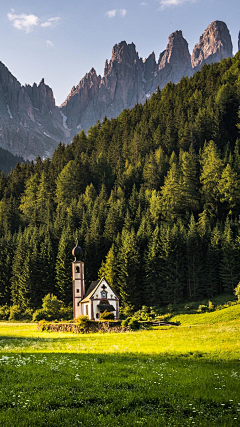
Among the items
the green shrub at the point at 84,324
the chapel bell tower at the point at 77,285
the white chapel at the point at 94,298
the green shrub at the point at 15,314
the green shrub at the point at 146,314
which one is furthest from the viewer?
the green shrub at the point at 15,314

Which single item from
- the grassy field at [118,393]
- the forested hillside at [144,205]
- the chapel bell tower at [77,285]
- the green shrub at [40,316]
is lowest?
the green shrub at [40,316]

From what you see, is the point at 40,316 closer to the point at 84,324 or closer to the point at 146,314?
the point at 146,314

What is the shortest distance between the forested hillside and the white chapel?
213 inches

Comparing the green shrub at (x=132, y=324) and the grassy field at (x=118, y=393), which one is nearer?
the grassy field at (x=118, y=393)

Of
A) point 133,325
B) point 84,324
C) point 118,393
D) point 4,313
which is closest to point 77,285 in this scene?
point 4,313

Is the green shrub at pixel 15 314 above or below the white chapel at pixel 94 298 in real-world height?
below

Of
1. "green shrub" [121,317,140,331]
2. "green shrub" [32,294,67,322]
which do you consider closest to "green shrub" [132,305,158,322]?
"green shrub" [121,317,140,331]

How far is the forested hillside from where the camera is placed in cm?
7625

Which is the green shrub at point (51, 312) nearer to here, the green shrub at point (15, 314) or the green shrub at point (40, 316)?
the green shrub at point (40, 316)

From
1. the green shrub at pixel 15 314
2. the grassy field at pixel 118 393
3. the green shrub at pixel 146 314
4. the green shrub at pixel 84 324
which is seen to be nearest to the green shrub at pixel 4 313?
the green shrub at pixel 15 314

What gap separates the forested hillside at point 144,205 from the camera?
7625 centimetres

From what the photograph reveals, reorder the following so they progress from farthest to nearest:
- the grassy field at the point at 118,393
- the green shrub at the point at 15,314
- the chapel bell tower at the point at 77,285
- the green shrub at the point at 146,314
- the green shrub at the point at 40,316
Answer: the green shrub at the point at 15,314, the green shrub at the point at 40,316, the chapel bell tower at the point at 77,285, the green shrub at the point at 146,314, the grassy field at the point at 118,393

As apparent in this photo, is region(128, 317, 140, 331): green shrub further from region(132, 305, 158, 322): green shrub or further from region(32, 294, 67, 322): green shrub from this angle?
region(32, 294, 67, 322): green shrub

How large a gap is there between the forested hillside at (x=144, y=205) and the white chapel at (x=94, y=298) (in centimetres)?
541
